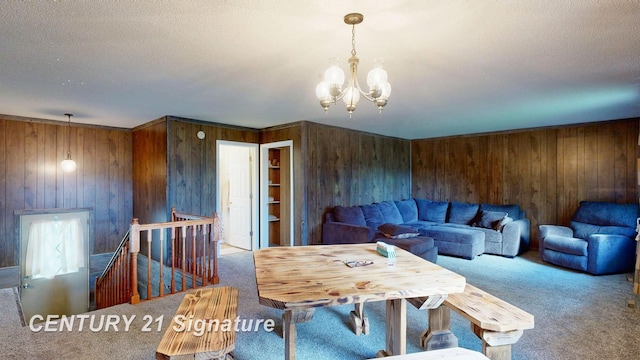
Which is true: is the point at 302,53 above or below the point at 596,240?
above

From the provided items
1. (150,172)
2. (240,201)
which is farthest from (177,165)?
(240,201)

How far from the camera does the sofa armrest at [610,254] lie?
414 centimetres

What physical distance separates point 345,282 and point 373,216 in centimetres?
397

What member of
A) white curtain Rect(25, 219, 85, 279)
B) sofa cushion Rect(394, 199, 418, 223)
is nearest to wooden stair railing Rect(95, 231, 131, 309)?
white curtain Rect(25, 219, 85, 279)

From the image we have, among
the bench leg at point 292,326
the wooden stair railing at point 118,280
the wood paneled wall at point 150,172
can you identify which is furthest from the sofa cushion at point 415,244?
the wooden stair railing at point 118,280

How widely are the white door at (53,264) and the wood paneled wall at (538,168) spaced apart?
22.0 ft

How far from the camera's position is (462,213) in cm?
622

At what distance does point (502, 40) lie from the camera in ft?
7.17

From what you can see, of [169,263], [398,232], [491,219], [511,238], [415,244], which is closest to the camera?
[415,244]

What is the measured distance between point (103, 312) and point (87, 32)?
238 centimetres

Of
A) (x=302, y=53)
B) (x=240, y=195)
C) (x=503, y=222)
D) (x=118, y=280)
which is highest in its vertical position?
(x=302, y=53)

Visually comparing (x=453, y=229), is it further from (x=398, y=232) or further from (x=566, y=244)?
(x=566, y=244)

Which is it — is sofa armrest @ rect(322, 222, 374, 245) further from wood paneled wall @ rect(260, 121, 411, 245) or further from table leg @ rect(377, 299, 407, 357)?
table leg @ rect(377, 299, 407, 357)

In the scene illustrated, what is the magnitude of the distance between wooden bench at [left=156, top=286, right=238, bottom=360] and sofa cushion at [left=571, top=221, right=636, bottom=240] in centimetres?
524
